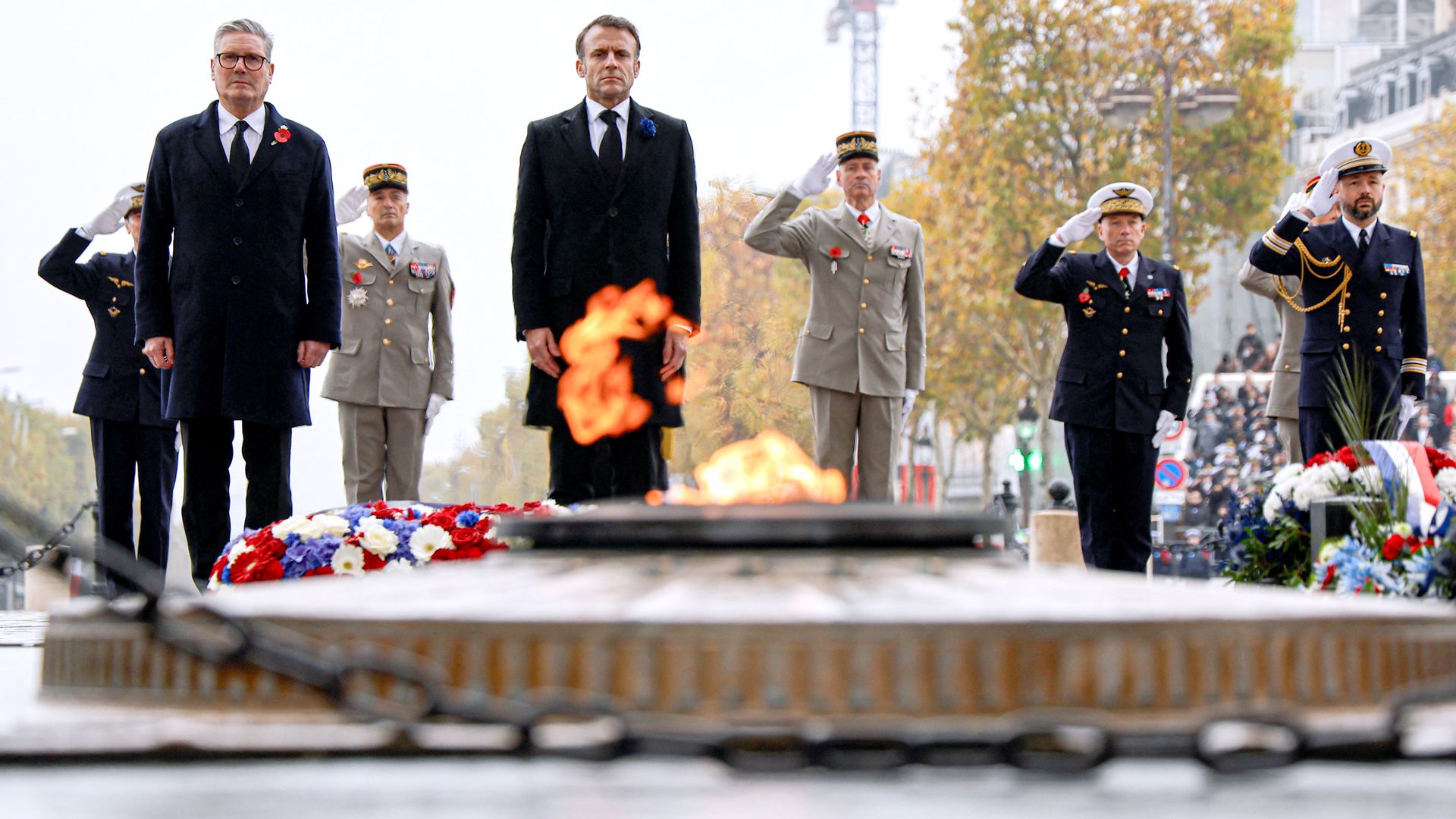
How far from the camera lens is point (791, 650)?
2.15 metres

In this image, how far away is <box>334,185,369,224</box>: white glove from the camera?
32.6ft

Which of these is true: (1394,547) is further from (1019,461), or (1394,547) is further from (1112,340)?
(1019,461)

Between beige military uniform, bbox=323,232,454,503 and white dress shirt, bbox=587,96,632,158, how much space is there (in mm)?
3850

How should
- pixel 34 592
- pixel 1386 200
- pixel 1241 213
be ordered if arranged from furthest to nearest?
pixel 1386 200 → pixel 1241 213 → pixel 34 592

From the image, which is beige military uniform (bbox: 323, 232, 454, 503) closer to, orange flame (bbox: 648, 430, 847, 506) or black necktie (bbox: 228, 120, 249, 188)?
black necktie (bbox: 228, 120, 249, 188)

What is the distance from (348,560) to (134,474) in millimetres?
3859

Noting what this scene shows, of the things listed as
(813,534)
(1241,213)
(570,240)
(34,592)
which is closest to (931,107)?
(1241,213)

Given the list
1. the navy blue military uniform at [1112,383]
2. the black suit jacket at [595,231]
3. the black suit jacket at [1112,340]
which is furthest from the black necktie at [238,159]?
the black suit jacket at [1112,340]

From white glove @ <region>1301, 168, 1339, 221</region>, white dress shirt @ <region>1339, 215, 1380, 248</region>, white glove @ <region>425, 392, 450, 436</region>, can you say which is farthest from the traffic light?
white glove @ <region>1301, 168, 1339, 221</region>

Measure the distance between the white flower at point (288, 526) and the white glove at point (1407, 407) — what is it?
5528 millimetres

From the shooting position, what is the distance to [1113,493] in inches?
327

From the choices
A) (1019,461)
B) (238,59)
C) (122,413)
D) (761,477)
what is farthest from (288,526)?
(1019,461)

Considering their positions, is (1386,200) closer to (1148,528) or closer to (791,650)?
(1148,528)

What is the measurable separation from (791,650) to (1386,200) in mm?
42154
